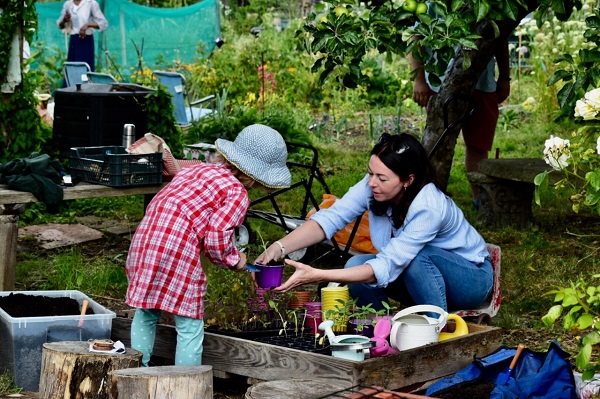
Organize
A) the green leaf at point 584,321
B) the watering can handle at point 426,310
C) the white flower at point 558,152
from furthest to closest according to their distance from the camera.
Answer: the watering can handle at point 426,310 < the white flower at point 558,152 < the green leaf at point 584,321

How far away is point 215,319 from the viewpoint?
486 centimetres

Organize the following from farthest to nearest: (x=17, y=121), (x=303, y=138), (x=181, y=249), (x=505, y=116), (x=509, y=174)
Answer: (x=505, y=116) → (x=303, y=138) → (x=17, y=121) → (x=509, y=174) → (x=181, y=249)

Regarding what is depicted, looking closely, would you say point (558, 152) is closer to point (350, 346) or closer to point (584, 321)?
point (584, 321)

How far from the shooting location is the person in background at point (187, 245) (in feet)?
14.1

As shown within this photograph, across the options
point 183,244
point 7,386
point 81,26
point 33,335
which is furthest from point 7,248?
point 81,26

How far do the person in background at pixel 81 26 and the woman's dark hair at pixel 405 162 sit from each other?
8.76 metres

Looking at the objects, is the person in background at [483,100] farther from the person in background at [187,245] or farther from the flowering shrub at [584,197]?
the flowering shrub at [584,197]

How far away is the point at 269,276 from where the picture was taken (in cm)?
455

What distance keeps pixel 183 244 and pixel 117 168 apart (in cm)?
164

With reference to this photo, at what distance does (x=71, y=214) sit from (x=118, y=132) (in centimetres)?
99

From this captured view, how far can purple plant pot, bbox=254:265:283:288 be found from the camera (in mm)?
4527

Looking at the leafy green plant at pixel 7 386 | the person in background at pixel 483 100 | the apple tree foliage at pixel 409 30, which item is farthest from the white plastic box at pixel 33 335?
the person in background at pixel 483 100

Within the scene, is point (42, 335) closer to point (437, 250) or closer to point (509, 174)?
point (437, 250)

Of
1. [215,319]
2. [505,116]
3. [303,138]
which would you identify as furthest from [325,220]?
[505,116]
